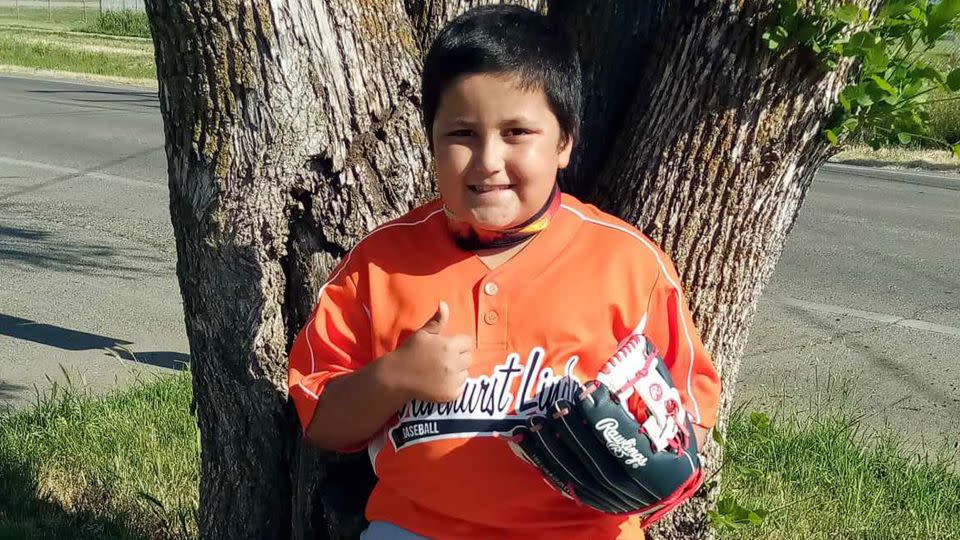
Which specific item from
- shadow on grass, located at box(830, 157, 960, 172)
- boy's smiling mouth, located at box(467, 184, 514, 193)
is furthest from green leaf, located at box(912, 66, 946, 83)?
shadow on grass, located at box(830, 157, 960, 172)

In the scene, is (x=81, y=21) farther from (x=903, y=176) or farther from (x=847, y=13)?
(x=847, y=13)

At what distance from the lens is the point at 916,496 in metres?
3.58

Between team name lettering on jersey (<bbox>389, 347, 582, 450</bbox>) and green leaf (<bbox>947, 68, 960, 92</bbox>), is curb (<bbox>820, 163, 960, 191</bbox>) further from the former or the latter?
team name lettering on jersey (<bbox>389, 347, 582, 450</bbox>)

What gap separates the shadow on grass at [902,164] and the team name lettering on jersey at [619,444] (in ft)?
40.2

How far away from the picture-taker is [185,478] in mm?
3781

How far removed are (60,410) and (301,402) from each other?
110 inches

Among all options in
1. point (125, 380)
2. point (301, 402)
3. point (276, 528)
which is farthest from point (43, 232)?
point (301, 402)

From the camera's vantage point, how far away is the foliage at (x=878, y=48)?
204 centimetres

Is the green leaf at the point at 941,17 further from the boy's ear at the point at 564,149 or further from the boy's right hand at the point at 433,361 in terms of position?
the boy's right hand at the point at 433,361

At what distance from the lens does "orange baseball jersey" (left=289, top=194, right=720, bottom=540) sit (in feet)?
5.95

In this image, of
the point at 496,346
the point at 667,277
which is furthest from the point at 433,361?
the point at 667,277

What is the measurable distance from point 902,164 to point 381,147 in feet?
39.7

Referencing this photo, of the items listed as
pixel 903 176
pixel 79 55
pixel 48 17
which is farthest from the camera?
pixel 48 17

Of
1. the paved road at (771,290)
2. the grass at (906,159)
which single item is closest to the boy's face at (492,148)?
the paved road at (771,290)
